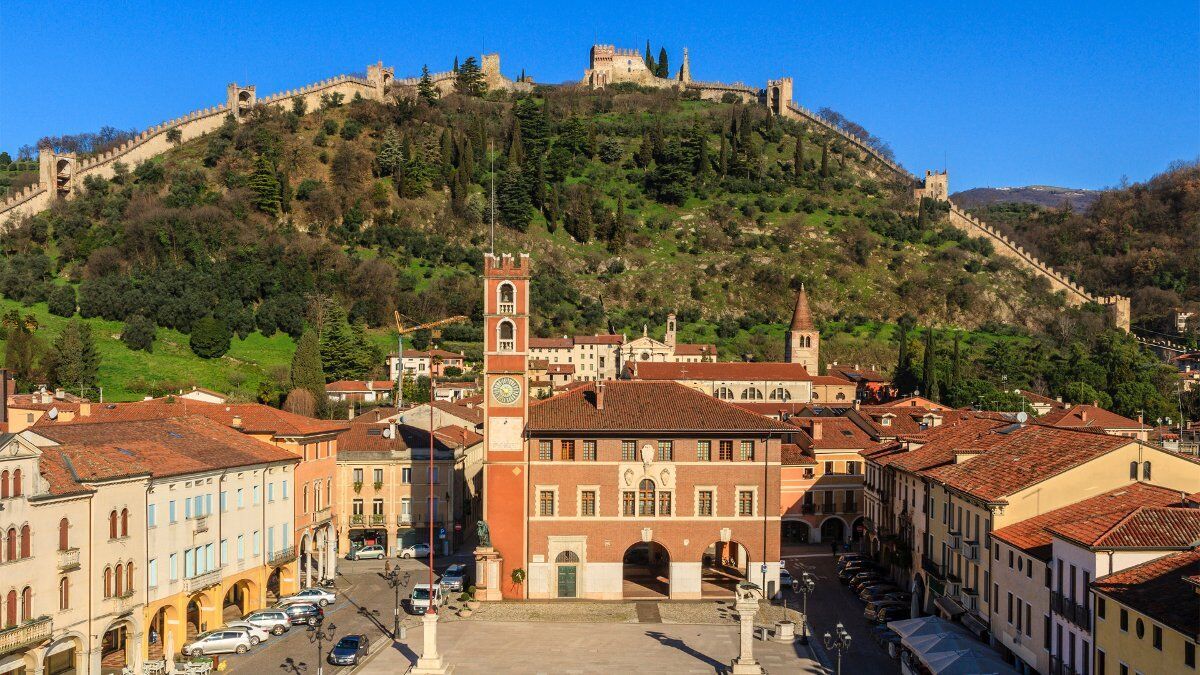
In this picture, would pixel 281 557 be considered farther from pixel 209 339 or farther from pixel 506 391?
pixel 209 339

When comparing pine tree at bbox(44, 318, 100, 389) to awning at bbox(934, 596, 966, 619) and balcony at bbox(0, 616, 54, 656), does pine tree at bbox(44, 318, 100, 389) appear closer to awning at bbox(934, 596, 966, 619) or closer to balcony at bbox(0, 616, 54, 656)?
balcony at bbox(0, 616, 54, 656)

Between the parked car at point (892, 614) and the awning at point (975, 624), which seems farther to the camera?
the parked car at point (892, 614)

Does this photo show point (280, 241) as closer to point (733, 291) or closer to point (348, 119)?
point (348, 119)

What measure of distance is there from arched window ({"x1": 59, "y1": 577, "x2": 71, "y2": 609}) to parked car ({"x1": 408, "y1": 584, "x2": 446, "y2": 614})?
15362 millimetres

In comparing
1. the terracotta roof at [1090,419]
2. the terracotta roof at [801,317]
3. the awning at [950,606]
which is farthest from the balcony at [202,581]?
the terracotta roof at [801,317]

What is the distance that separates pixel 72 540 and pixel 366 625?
13.2 metres

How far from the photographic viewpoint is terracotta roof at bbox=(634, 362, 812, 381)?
11006 centimetres

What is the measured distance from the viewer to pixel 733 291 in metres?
149

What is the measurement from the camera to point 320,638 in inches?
1363

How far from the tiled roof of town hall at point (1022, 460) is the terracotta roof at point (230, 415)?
28.2 metres

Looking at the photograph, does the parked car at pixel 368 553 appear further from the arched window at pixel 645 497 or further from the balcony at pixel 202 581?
the arched window at pixel 645 497

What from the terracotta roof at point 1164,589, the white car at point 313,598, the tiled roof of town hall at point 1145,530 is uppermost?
the tiled roof of town hall at point 1145,530

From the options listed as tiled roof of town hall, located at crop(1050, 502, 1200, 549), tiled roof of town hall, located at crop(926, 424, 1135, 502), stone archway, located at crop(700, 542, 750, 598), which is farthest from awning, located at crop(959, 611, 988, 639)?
stone archway, located at crop(700, 542, 750, 598)

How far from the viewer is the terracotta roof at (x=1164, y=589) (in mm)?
25188
